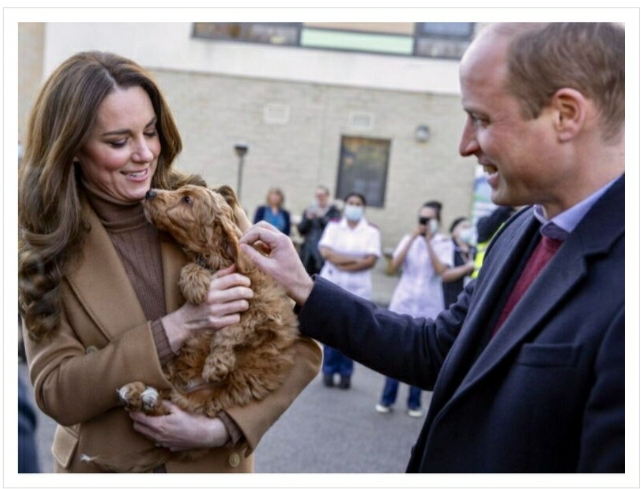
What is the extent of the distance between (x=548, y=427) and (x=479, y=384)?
178 mm

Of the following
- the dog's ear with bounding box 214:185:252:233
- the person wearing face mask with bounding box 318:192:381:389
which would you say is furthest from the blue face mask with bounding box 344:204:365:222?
the dog's ear with bounding box 214:185:252:233

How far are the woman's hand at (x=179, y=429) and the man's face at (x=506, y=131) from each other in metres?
1.09

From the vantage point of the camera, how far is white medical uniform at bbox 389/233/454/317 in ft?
24.4

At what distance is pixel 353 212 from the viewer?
8.41 m

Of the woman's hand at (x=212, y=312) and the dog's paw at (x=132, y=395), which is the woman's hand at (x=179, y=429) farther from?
the woman's hand at (x=212, y=312)

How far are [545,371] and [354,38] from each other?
50.9ft

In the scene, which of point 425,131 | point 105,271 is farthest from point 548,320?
point 425,131

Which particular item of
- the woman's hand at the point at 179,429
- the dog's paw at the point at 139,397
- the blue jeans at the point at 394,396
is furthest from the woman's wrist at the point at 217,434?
the blue jeans at the point at 394,396

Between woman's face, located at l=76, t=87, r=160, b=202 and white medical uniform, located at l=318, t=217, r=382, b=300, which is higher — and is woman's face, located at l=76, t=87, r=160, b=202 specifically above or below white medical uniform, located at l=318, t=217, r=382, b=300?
above

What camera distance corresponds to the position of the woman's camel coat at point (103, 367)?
1.95 meters

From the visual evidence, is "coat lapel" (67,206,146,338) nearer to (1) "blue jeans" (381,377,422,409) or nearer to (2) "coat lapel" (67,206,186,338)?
(2) "coat lapel" (67,206,186,338)

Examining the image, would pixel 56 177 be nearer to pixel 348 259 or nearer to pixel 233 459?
pixel 233 459

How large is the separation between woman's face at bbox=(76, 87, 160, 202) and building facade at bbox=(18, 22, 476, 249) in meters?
13.9
